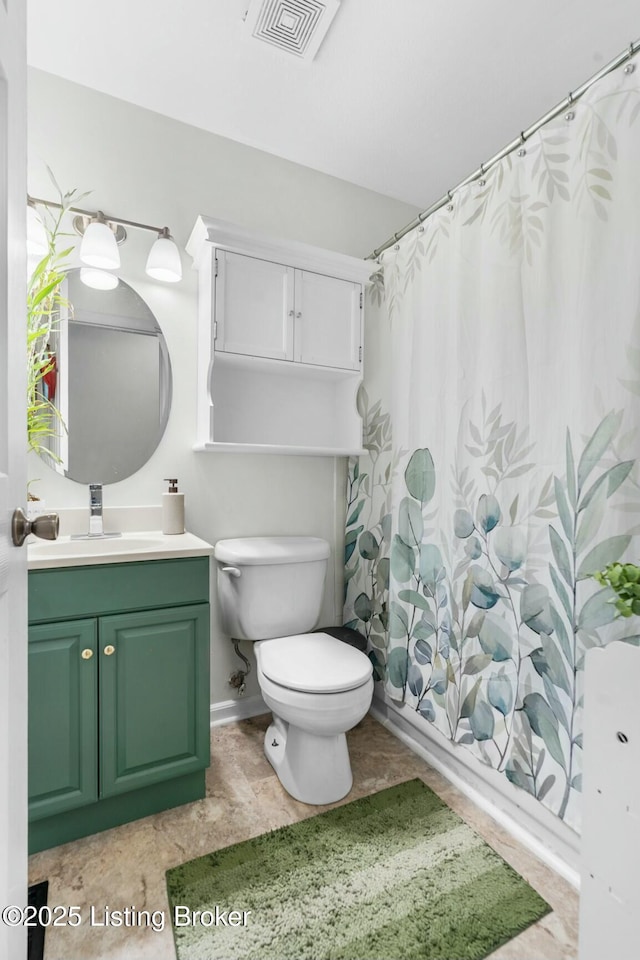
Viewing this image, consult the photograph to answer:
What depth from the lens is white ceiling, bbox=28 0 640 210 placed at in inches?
57.2

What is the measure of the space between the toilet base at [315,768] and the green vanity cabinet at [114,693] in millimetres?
291

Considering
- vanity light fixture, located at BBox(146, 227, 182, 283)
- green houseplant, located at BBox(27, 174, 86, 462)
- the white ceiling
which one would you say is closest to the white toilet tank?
green houseplant, located at BBox(27, 174, 86, 462)

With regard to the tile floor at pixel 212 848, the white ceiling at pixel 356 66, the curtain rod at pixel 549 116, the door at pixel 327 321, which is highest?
the white ceiling at pixel 356 66

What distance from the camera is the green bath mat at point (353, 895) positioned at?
1081mm

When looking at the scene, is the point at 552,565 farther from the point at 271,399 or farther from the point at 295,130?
the point at 295,130

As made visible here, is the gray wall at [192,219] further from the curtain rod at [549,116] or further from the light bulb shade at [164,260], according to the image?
the curtain rod at [549,116]

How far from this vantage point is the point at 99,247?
1.62m

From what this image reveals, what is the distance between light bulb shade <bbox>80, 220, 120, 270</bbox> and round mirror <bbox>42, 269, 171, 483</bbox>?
0.45ft

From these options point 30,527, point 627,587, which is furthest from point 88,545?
point 627,587

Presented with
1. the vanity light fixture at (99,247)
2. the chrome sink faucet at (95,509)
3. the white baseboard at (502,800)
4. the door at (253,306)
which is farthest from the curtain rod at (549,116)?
the white baseboard at (502,800)

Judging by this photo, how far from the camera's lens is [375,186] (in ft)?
7.57

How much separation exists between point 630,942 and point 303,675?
92 centimetres

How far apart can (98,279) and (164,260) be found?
26 cm

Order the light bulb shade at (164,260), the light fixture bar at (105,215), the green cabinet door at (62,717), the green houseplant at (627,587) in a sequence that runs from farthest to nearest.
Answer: the light bulb shade at (164,260)
the light fixture bar at (105,215)
the green cabinet door at (62,717)
the green houseplant at (627,587)
